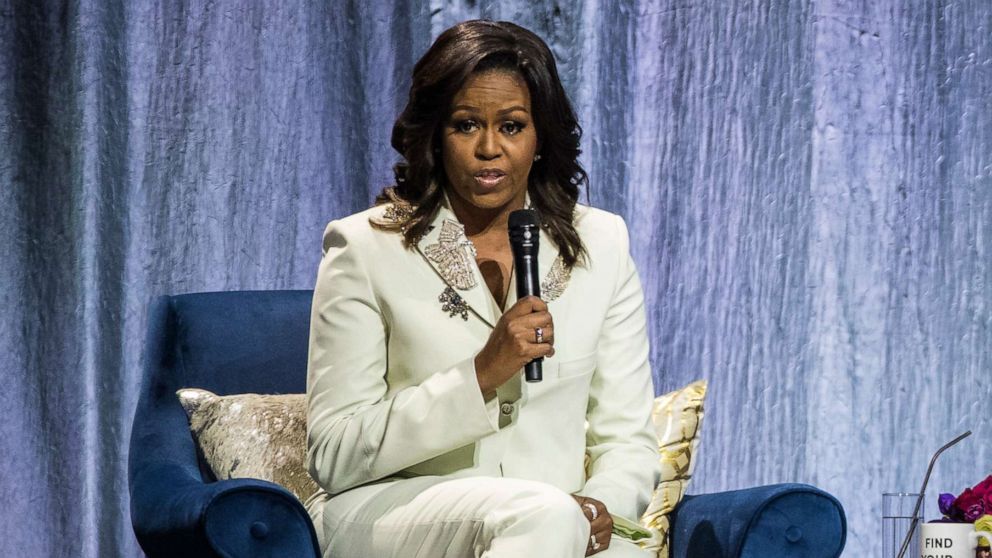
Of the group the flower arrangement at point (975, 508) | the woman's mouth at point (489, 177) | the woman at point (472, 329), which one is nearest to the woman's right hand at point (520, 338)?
the woman at point (472, 329)

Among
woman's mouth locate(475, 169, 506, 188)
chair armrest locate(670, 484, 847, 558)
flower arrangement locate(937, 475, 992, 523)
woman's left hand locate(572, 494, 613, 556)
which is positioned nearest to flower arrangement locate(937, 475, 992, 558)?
flower arrangement locate(937, 475, 992, 523)

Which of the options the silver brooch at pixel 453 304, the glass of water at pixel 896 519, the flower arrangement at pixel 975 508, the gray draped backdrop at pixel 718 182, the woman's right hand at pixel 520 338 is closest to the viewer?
the woman's right hand at pixel 520 338

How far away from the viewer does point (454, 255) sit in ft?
6.87

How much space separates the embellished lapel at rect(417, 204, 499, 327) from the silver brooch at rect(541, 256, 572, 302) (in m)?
0.10

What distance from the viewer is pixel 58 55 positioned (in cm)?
310

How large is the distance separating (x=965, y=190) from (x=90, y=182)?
2067 millimetres

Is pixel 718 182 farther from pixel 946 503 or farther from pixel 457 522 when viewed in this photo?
pixel 457 522

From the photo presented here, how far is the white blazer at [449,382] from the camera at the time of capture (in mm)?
1913

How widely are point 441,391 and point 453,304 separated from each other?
7.9 inches

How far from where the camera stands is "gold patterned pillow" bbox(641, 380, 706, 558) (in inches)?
90.0

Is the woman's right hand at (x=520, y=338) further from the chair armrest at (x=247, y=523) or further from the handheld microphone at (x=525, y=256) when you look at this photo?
the chair armrest at (x=247, y=523)

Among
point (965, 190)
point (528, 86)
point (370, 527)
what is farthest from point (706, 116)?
point (370, 527)

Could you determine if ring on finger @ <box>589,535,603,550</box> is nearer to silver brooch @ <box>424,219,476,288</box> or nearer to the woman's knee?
the woman's knee

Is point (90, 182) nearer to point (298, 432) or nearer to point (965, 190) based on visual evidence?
point (298, 432)
